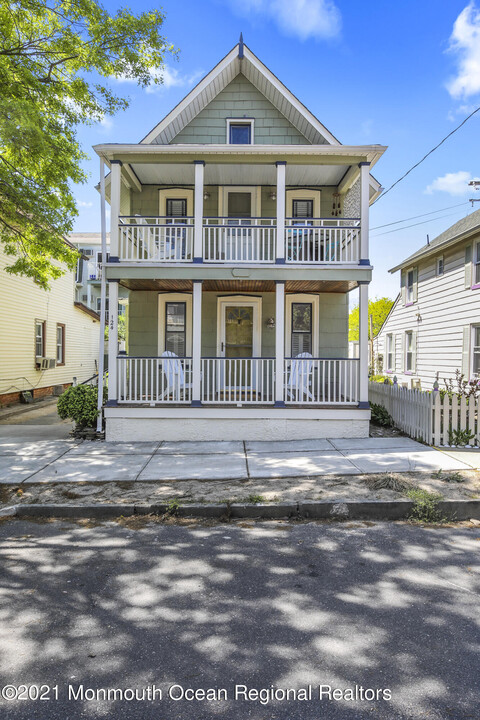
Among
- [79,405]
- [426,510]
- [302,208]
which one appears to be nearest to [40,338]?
[79,405]

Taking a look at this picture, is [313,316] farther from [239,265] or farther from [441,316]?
[441,316]

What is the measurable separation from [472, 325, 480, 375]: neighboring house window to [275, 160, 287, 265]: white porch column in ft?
24.0

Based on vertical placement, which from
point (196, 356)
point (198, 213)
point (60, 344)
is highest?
point (198, 213)

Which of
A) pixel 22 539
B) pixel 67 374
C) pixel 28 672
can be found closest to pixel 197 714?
pixel 28 672

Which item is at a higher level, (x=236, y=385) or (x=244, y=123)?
(x=244, y=123)

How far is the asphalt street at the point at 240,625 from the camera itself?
2234 millimetres

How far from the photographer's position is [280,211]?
369 inches

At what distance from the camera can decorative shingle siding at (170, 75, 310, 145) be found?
1119cm

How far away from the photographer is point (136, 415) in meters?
9.00

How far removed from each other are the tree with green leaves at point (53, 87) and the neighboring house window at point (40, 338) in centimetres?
665

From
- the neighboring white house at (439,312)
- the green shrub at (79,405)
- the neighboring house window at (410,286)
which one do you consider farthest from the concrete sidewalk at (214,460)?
the neighboring house window at (410,286)

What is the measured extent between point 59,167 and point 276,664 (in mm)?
11318

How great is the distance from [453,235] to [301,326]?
6751mm

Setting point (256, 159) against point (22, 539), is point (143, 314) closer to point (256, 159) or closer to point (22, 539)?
point (256, 159)
